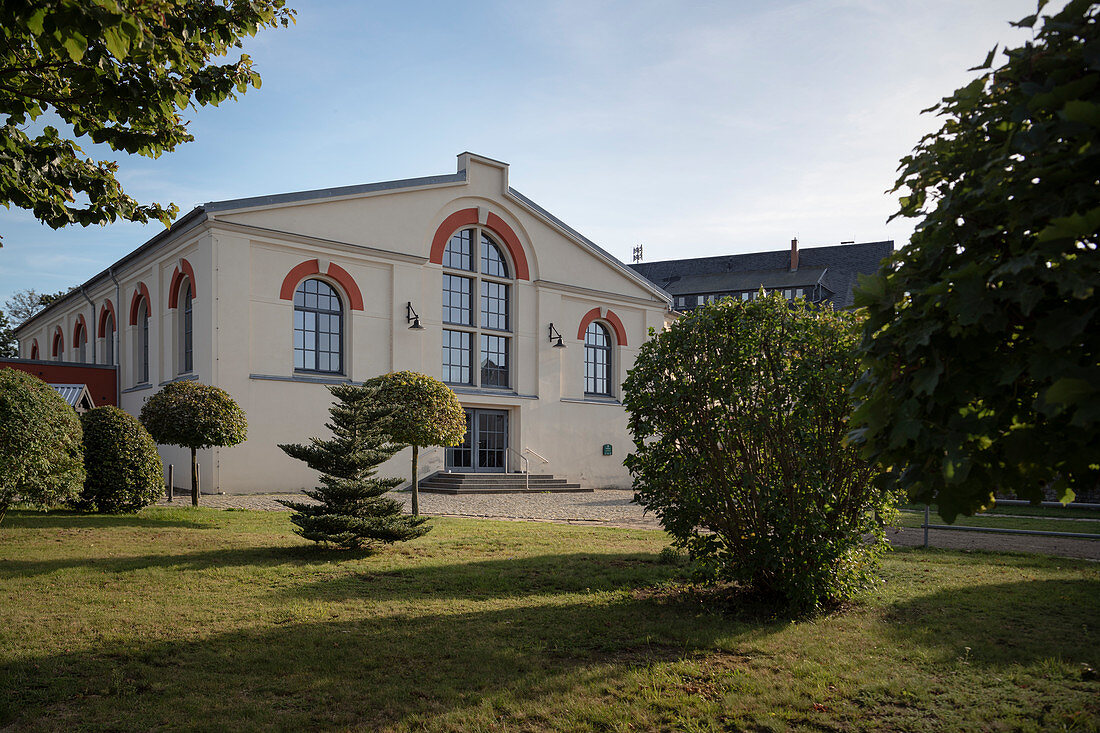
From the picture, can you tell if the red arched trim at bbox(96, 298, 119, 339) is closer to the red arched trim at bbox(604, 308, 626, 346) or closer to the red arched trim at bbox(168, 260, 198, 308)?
the red arched trim at bbox(168, 260, 198, 308)

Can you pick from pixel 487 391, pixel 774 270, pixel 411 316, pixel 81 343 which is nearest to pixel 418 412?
→ pixel 411 316

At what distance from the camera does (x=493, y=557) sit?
31.4 ft

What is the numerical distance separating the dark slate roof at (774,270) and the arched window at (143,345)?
4126 centimetres

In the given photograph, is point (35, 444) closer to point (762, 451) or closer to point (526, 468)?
point (762, 451)

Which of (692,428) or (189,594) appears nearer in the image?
(692,428)

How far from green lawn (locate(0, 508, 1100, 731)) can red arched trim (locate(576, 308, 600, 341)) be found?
18923 millimetres

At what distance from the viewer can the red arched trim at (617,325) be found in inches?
1129

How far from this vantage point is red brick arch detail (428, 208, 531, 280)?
2408 cm

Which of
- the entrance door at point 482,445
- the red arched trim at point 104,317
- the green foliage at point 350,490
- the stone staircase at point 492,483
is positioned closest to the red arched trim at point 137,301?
the red arched trim at point 104,317

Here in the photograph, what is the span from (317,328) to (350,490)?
522 inches

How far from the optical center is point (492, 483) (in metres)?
23.2

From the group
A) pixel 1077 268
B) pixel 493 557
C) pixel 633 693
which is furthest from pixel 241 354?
pixel 1077 268

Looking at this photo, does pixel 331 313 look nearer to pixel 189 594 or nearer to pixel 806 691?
pixel 189 594

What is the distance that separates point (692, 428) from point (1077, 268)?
4237 mm
